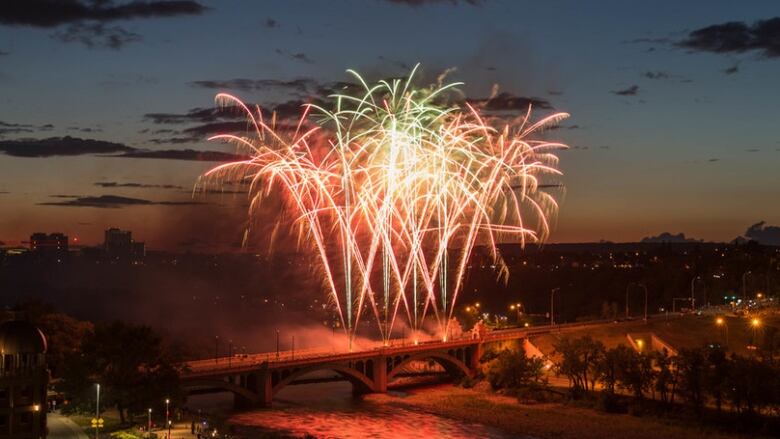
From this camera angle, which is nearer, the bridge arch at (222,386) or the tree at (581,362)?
the bridge arch at (222,386)

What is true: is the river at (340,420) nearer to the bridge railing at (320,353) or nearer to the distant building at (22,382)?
the bridge railing at (320,353)

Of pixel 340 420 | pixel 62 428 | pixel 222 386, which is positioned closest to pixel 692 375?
pixel 340 420

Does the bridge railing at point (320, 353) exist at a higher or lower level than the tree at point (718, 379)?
higher

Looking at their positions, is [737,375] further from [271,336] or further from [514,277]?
[514,277]

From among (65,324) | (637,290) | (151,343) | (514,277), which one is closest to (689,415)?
(151,343)

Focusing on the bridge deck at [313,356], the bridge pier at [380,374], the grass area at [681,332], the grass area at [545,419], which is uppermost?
the grass area at [681,332]

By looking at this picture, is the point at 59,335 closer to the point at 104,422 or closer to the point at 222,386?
the point at 222,386

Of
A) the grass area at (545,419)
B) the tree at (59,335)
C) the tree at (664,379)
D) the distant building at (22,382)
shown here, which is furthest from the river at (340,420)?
the distant building at (22,382)

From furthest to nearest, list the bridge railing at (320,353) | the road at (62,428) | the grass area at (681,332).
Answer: the grass area at (681,332), the bridge railing at (320,353), the road at (62,428)
